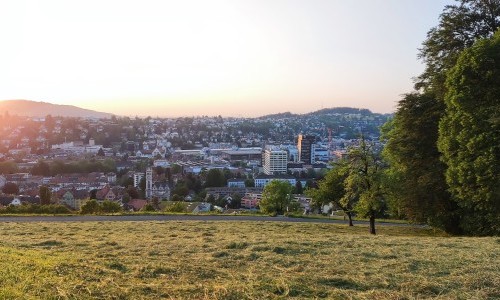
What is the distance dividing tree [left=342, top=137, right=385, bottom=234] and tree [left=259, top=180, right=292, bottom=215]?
12.2 meters

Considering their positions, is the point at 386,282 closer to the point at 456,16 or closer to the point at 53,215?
the point at 456,16

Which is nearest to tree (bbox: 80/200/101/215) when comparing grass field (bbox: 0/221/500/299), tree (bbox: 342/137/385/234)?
tree (bbox: 342/137/385/234)

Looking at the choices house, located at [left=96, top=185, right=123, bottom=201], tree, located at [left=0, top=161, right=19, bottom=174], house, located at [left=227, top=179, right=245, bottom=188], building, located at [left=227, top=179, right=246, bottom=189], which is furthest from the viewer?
tree, located at [left=0, top=161, right=19, bottom=174]

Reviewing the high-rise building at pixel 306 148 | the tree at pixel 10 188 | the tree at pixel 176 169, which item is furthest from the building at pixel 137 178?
the high-rise building at pixel 306 148

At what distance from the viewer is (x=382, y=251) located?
10.8 m

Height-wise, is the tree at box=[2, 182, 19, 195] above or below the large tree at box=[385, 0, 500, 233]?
below

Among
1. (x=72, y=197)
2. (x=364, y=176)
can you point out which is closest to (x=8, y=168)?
(x=72, y=197)

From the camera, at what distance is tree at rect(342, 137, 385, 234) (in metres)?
23.6

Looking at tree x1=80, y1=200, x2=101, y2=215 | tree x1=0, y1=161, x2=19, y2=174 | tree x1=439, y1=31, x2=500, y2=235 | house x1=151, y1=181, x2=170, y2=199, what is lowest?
house x1=151, y1=181, x2=170, y2=199

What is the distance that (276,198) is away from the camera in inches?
1437

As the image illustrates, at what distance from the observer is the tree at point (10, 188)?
73606 mm

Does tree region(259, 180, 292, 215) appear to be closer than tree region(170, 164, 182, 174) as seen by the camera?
Yes

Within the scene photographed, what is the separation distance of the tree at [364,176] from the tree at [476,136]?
3.78m

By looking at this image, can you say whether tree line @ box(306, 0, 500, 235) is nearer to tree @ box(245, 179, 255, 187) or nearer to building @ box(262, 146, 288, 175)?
tree @ box(245, 179, 255, 187)
